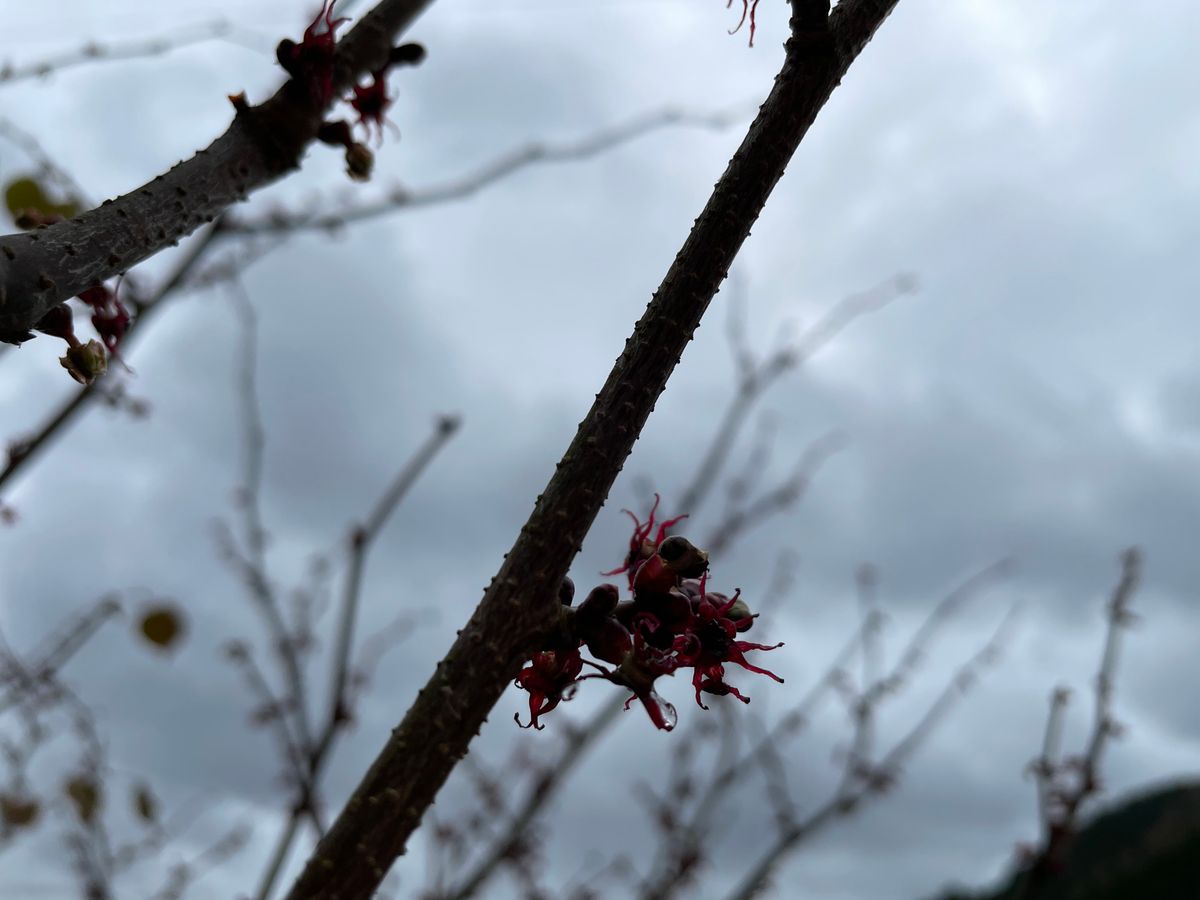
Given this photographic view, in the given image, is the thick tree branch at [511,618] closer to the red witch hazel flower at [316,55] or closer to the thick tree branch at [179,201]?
the thick tree branch at [179,201]

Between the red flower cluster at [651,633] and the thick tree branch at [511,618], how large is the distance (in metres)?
0.09

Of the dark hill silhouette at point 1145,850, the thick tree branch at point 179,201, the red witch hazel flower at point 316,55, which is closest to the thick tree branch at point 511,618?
the thick tree branch at point 179,201

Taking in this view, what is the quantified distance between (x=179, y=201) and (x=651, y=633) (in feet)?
3.12

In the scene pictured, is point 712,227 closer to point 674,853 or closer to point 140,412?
point 140,412

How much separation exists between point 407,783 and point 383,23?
1.35m

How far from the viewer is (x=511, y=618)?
1.37m

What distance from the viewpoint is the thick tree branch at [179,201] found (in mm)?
1403

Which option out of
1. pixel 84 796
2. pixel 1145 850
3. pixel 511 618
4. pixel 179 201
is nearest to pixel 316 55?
pixel 179 201

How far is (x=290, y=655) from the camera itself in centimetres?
482

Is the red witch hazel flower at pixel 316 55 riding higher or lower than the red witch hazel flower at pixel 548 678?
higher

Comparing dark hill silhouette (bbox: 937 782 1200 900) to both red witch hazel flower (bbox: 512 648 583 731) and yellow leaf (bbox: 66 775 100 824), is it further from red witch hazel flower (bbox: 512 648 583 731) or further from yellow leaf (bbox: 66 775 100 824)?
red witch hazel flower (bbox: 512 648 583 731)

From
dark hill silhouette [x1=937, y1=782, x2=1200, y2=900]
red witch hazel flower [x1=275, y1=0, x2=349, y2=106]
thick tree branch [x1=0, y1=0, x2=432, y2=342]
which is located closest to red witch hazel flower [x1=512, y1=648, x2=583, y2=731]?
thick tree branch [x1=0, y1=0, x2=432, y2=342]

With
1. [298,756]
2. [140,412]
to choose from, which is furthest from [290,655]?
[140,412]

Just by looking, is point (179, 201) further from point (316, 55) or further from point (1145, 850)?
point (1145, 850)
